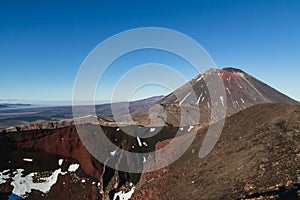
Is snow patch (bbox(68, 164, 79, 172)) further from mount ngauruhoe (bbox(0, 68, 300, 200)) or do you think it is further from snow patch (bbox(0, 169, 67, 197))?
snow patch (bbox(0, 169, 67, 197))

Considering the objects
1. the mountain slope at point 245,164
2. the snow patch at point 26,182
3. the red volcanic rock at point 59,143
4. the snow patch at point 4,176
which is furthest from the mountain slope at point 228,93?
the mountain slope at point 245,164

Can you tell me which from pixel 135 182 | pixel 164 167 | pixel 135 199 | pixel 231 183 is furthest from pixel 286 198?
pixel 135 182

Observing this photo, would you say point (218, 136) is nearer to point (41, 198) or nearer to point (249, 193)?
point (249, 193)

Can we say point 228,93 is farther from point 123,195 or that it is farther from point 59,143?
point 123,195

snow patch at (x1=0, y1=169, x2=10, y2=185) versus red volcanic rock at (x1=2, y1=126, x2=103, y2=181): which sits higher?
red volcanic rock at (x1=2, y1=126, x2=103, y2=181)

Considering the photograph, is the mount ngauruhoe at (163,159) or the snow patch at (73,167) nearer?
the mount ngauruhoe at (163,159)

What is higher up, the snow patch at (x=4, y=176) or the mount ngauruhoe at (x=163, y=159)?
the mount ngauruhoe at (x=163, y=159)

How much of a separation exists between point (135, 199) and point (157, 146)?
1572 centimetres

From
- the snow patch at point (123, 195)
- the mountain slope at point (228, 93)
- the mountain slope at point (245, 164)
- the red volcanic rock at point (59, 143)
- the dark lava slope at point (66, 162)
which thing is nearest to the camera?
the mountain slope at point (245, 164)

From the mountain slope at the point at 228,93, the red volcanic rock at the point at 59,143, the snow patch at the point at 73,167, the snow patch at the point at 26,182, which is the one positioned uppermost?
the mountain slope at the point at 228,93

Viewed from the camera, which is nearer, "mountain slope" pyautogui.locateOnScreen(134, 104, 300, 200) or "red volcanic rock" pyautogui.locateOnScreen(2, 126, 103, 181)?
"mountain slope" pyautogui.locateOnScreen(134, 104, 300, 200)

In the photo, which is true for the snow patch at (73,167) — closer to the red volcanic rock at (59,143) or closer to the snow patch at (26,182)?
the red volcanic rock at (59,143)

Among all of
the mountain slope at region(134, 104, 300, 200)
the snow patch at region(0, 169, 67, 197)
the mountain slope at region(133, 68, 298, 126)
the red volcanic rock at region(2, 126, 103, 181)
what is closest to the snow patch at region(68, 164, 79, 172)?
the red volcanic rock at region(2, 126, 103, 181)

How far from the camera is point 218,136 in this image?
1328 inches
